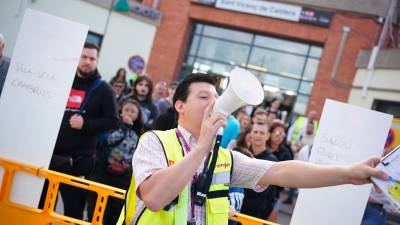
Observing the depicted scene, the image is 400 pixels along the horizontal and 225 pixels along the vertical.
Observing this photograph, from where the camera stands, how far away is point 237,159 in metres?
2.21

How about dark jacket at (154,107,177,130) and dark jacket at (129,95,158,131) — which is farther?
dark jacket at (129,95,158,131)

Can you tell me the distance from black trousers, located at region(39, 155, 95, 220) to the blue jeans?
2985mm

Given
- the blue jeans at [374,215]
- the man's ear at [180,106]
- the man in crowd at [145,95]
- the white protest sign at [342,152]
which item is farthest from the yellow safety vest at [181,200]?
the man in crowd at [145,95]

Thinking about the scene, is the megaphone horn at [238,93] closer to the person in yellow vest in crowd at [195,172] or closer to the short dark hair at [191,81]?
the person in yellow vest in crowd at [195,172]

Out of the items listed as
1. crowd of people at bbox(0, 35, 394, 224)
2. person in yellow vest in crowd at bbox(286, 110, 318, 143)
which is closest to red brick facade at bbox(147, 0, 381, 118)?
person in yellow vest in crowd at bbox(286, 110, 318, 143)

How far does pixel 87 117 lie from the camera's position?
160 inches

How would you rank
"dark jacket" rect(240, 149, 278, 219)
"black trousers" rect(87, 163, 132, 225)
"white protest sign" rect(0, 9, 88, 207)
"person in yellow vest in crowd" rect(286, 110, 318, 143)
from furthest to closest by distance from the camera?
"person in yellow vest in crowd" rect(286, 110, 318, 143) < "black trousers" rect(87, 163, 132, 225) < "dark jacket" rect(240, 149, 278, 219) < "white protest sign" rect(0, 9, 88, 207)

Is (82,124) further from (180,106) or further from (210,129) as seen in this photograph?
(210,129)

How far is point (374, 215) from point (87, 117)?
10.5ft

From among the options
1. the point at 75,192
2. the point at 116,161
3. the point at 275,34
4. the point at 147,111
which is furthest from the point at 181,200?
the point at 275,34

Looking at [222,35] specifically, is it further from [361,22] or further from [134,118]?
[134,118]

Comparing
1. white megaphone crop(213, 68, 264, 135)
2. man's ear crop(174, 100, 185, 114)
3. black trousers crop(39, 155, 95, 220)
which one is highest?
white megaphone crop(213, 68, 264, 135)

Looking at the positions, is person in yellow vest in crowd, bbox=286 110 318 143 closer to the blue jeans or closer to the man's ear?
the blue jeans

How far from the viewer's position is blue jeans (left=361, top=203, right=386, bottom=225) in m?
4.45
